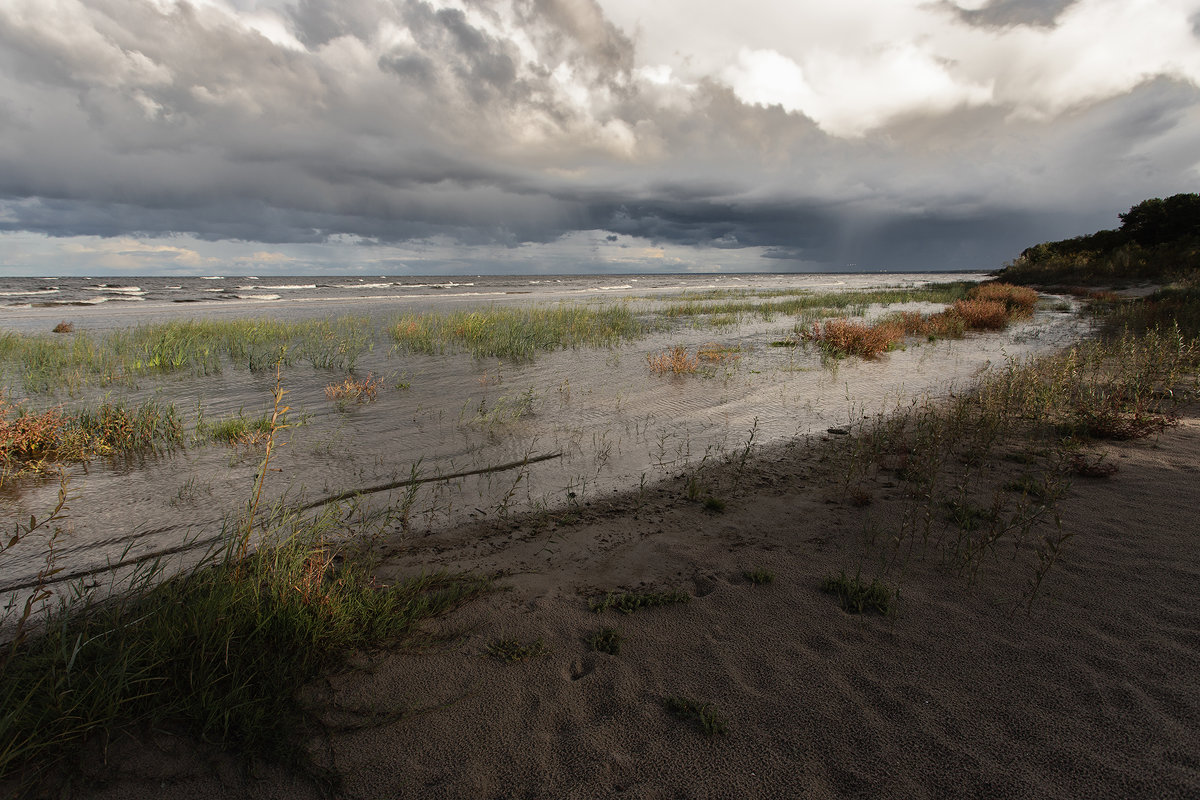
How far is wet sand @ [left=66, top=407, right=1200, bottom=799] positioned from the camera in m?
2.51

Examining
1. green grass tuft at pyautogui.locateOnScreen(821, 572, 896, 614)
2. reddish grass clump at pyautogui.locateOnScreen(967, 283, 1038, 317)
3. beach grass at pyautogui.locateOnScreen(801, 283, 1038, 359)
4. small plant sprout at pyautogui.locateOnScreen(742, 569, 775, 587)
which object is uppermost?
reddish grass clump at pyautogui.locateOnScreen(967, 283, 1038, 317)

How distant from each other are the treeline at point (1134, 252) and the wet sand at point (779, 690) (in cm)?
4260

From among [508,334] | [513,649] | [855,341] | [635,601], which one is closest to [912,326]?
[855,341]

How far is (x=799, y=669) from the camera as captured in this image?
3.23 meters

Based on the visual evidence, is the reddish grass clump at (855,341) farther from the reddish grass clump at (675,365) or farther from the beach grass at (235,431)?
the beach grass at (235,431)

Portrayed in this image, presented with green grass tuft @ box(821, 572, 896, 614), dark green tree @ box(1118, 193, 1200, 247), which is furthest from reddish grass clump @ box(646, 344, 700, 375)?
dark green tree @ box(1118, 193, 1200, 247)

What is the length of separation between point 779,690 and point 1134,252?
181 ft

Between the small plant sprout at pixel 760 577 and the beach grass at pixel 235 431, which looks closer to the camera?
the small plant sprout at pixel 760 577

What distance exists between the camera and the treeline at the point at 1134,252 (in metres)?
35.4

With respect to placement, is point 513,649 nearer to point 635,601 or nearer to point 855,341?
point 635,601

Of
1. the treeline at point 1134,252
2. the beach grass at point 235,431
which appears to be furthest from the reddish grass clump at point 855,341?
the treeline at point 1134,252

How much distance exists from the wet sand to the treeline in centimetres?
4260

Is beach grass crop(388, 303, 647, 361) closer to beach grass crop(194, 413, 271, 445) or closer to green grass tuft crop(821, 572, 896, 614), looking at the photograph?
beach grass crop(194, 413, 271, 445)

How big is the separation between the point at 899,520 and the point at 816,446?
2764mm
